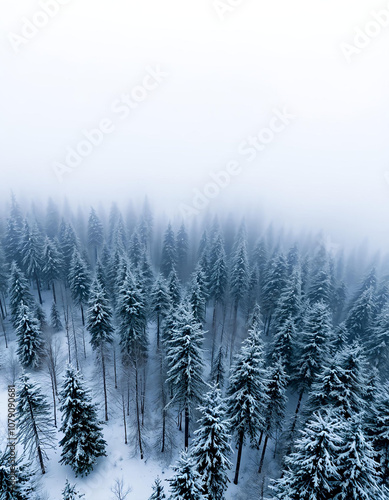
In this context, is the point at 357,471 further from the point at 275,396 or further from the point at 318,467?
the point at 275,396

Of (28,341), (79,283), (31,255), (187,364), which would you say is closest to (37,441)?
(28,341)

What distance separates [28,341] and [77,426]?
45.3ft

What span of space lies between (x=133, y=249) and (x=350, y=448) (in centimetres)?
4515

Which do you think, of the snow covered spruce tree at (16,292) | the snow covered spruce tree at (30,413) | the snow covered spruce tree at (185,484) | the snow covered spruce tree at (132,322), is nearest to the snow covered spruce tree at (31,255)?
the snow covered spruce tree at (16,292)

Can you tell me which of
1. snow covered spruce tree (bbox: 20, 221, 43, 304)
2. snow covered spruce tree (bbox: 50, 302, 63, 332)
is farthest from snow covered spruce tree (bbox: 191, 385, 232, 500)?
snow covered spruce tree (bbox: 20, 221, 43, 304)

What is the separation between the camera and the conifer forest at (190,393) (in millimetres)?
17188

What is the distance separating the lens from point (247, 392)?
2228 centimetres

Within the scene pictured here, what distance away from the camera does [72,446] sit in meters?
22.9

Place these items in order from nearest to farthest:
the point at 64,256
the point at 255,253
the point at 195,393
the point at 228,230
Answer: the point at 195,393 < the point at 64,256 < the point at 255,253 < the point at 228,230

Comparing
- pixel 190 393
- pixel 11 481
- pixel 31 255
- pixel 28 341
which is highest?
pixel 31 255

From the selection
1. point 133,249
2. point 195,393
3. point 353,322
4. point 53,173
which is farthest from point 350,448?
point 53,173

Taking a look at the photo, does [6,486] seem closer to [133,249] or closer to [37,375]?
[37,375]

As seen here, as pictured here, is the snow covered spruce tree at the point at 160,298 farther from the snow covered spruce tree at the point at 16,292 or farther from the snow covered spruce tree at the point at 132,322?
the snow covered spruce tree at the point at 16,292

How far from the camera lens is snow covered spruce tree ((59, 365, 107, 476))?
2233 cm
